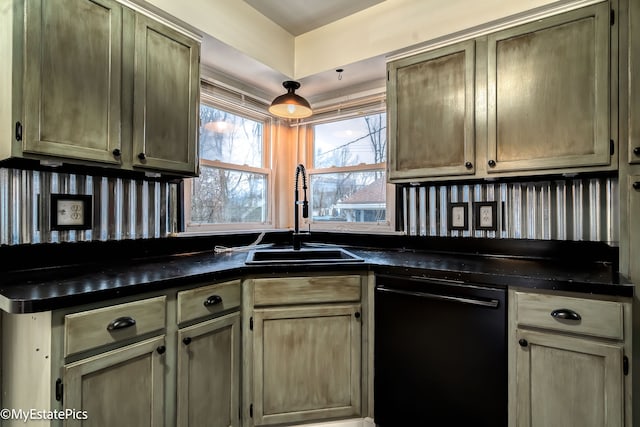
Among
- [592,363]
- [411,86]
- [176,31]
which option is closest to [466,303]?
[592,363]

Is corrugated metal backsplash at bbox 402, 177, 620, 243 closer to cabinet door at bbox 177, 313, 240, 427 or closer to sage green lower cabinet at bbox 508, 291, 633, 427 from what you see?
sage green lower cabinet at bbox 508, 291, 633, 427

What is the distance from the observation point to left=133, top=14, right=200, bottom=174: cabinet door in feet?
5.36

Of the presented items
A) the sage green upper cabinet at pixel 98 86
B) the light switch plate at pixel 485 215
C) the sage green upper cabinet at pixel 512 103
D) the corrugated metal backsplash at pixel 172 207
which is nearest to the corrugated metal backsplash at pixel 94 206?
the corrugated metal backsplash at pixel 172 207

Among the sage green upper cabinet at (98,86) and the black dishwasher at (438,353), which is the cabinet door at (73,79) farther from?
the black dishwasher at (438,353)

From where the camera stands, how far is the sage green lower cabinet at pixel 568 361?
4.19ft

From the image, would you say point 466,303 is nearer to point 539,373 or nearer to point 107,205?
point 539,373

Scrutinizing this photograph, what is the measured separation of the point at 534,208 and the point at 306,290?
4.42ft

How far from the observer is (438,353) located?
63.1 inches

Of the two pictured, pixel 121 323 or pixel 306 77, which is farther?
pixel 306 77

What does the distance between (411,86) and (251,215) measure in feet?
4.90

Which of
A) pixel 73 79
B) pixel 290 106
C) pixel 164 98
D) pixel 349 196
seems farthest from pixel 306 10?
pixel 73 79

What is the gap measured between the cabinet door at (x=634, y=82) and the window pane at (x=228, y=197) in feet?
7.42

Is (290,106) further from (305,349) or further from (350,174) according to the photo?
(305,349)

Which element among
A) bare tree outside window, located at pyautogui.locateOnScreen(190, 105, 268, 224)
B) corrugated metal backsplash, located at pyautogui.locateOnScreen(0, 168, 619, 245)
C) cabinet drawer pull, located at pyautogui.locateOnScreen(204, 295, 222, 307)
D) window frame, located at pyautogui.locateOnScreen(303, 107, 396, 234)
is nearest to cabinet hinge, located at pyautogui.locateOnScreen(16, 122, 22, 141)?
corrugated metal backsplash, located at pyautogui.locateOnScreen(0, 168, 619, 245)
